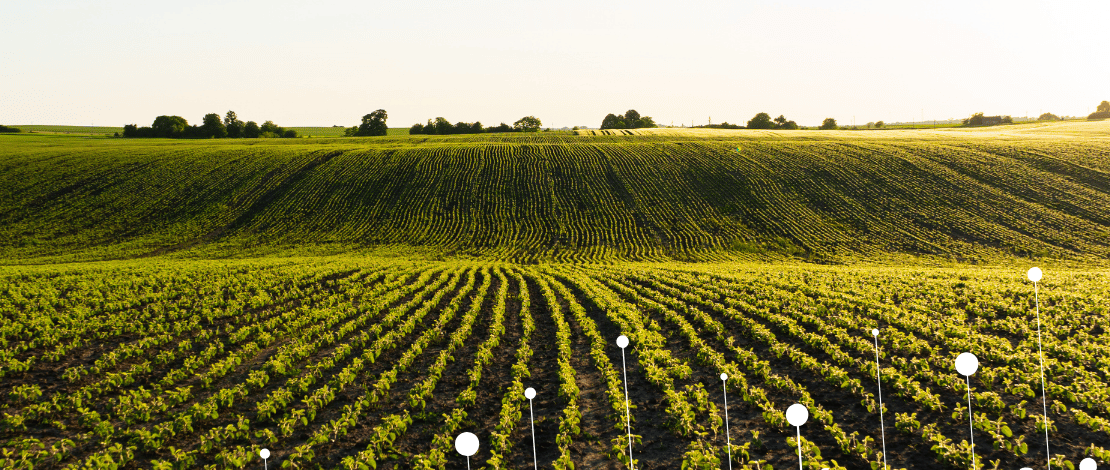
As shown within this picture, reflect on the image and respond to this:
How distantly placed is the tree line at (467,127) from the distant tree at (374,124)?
6.46 metres

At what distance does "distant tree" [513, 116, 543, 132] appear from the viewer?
121250 millimetres

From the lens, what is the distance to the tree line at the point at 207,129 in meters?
107

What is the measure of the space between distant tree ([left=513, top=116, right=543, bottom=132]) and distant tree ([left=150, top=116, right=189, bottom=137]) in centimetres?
6704

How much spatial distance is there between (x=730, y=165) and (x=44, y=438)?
6091cm

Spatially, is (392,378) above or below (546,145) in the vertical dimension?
below

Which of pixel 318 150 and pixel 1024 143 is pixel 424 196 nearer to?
pixel 318 150

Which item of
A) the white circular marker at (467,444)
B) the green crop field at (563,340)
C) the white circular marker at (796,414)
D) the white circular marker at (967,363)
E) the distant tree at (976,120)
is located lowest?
the green crop field at (563,340)

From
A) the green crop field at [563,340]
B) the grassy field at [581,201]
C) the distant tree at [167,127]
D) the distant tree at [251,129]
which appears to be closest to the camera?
the green crop field at [563,340]

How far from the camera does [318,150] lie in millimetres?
71062

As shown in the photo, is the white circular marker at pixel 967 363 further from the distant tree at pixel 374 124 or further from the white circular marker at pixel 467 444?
the distant tree at pixel 374 124

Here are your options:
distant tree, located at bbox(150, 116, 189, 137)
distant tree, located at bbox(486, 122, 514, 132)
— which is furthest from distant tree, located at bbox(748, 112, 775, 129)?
distant tree, located at bbox(150, 116, 189, 137)

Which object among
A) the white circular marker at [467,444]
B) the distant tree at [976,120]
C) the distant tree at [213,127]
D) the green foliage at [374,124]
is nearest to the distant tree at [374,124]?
the green foliage at [374,124]

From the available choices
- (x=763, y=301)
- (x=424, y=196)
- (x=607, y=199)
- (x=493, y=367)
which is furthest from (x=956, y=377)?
(x=424, y=196)

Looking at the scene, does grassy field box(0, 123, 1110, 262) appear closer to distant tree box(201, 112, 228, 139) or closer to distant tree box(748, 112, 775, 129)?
distant tree box(201, 112, 228, 139)
